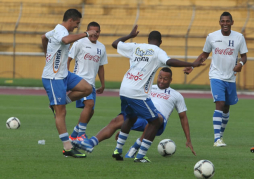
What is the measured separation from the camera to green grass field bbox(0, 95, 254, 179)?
6379 mm

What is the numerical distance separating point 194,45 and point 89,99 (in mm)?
22555

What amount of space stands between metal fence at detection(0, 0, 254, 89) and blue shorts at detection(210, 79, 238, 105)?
19.7m

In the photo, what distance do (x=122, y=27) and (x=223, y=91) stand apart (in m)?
23.8

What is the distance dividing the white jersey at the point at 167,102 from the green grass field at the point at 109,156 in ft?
2.42

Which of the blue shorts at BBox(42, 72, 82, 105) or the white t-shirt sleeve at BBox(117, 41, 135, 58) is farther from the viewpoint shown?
the blue shorts at BBox(42, 72, 82, 105)

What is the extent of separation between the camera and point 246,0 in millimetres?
34094

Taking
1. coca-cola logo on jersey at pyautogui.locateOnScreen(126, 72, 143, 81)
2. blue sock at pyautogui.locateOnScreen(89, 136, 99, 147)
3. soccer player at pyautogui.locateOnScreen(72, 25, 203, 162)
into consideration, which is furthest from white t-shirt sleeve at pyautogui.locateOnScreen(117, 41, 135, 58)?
blue sock at pyautogui.locateOnScreen(89, 136, 99, 147)

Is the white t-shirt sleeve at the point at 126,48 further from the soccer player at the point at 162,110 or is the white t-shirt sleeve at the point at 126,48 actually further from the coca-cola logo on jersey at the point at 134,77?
the soccer player at the point at 162,110

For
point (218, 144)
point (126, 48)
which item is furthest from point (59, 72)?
point (218, 144)

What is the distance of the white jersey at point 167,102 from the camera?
8.34 m

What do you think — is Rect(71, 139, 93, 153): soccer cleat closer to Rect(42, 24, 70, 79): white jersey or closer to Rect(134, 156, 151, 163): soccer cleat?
Rect(134, 156, 151, 163): soccer cleat

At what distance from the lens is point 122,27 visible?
1307 inches

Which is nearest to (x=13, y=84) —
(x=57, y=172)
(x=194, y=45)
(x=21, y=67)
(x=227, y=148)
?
(x=21, y=67)

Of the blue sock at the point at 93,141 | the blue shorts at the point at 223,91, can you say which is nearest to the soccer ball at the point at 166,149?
the blue sock at the point at 93,141
